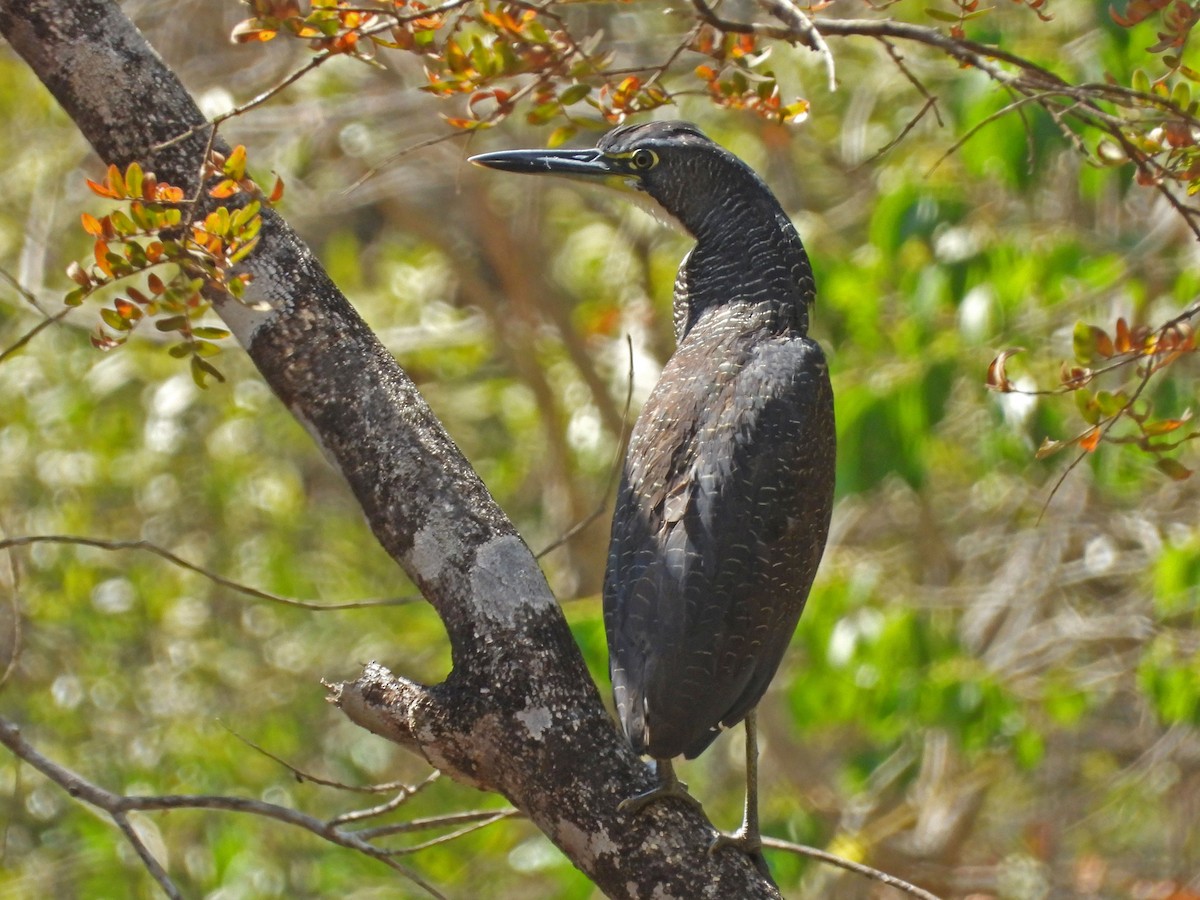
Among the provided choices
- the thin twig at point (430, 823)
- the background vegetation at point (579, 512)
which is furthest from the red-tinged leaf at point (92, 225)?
the background vegetation at point (579, 512)

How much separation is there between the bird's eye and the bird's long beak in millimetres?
51

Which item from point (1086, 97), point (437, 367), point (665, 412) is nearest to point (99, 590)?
point (437, 367)

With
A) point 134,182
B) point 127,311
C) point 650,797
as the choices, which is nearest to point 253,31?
point 134,182

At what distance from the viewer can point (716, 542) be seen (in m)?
2.57

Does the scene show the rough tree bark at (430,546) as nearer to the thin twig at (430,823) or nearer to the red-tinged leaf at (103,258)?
the thin twig at (430,823)

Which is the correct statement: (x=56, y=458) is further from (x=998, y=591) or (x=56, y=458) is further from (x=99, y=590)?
(x=998, y=591)

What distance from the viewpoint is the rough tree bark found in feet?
7.27

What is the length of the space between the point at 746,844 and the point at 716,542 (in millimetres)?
505

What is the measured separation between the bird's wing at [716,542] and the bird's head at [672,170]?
477 mm

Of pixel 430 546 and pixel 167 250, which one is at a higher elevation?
pixel 167 250

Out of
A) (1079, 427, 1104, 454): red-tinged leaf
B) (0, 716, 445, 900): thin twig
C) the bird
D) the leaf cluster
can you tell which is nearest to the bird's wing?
the bird

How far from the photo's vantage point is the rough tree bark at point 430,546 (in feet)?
7.27

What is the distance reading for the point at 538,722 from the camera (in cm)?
224

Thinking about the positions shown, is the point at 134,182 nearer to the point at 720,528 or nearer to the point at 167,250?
the point at 167,250
